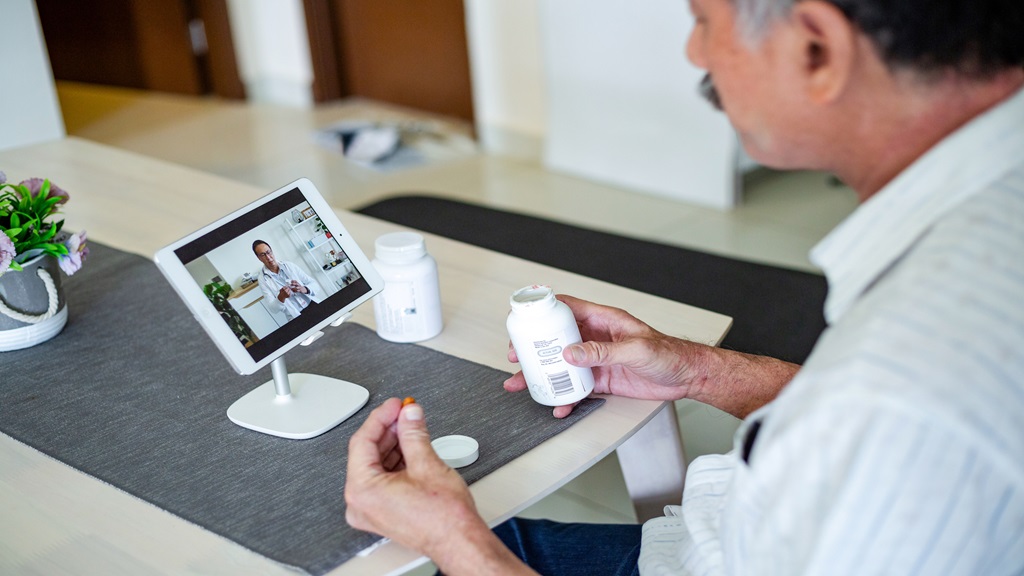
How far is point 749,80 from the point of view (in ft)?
2.95

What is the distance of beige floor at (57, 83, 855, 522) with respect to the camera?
2.28 meters

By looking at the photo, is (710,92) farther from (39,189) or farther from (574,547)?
(39,189)

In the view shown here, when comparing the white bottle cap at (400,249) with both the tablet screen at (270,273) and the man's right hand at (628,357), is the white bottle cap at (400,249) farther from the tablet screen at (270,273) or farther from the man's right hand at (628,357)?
the man's right hand at (628,357)

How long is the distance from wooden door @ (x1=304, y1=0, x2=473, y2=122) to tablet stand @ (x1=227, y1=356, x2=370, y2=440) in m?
3.23

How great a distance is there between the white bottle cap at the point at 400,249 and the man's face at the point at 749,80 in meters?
0.50

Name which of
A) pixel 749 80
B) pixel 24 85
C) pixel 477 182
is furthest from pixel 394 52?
pixel 749 80

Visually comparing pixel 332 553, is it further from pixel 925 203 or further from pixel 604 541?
pixel 925 203

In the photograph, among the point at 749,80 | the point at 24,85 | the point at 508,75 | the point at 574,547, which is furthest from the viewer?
the point at 508,75

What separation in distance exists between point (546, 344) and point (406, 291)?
0.86 ft

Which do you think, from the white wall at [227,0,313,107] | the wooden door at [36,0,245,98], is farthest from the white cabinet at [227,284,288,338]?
the wooden door at [36,0,245,98]

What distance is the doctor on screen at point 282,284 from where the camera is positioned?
3.85ft

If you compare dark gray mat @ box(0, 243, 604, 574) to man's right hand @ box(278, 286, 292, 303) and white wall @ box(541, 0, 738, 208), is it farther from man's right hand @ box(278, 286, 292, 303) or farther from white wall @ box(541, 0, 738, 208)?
white wall @ box(541, 0, 738, 208)

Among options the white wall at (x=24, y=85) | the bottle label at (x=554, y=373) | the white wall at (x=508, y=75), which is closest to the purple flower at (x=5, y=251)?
the bottle label at (x=554, y=373)

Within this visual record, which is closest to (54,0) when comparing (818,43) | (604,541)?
(604,541)
